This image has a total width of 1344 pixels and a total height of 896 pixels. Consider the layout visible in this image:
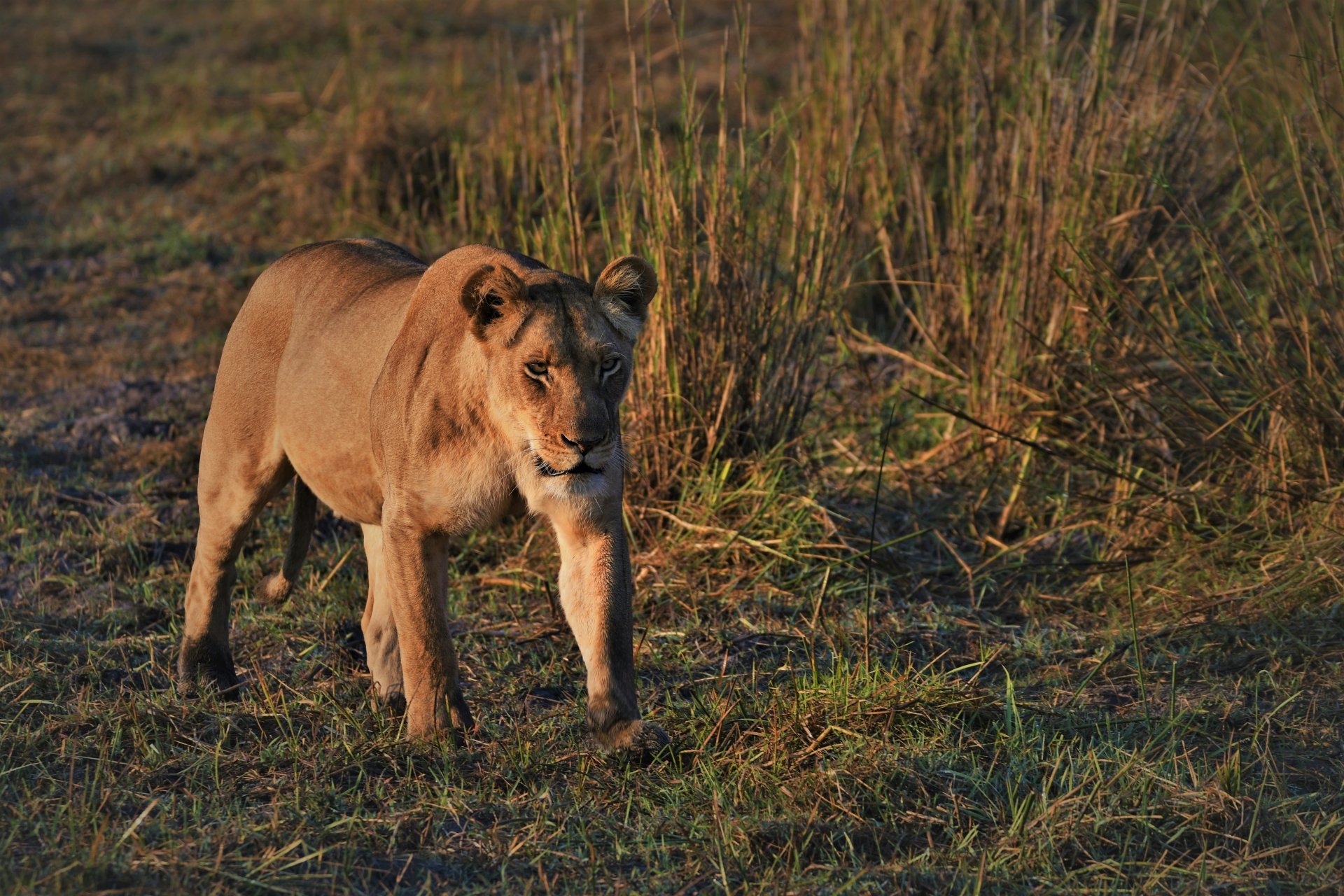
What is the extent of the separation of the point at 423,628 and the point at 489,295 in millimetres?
809

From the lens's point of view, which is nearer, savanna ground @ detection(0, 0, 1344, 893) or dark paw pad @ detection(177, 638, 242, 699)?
savanna ground @ detection(0, 0, 1344, 893)

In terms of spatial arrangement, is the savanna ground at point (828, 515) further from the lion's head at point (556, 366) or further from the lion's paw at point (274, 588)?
the lion's head at point (556, 366)

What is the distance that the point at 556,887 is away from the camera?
10.5 feet

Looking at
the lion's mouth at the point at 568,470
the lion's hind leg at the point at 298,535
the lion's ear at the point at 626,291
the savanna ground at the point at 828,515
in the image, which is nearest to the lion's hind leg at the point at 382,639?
the savanna ground at the point at 828,515

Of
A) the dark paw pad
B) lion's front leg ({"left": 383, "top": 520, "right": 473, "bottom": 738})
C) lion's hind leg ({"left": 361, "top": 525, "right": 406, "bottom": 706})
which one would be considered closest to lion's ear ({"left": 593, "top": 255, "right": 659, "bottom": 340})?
lion's front leg ({"left": 383, "top": 520, "right": 473, "bottom": 738})

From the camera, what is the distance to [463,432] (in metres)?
3.70

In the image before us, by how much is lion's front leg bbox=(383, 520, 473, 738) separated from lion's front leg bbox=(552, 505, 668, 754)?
0.32m

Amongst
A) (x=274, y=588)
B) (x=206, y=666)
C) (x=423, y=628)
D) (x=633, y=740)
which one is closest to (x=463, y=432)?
(x=423, y=628)

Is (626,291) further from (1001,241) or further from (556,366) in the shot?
(1001,241)

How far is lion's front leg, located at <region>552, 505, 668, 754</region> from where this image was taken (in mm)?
3678

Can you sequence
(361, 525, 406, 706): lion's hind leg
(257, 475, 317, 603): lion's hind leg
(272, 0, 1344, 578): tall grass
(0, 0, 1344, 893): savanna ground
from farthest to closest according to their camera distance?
(272, 0, 1344, 578): tall grass < (257, 475, 317, 603): lion's hind leg < (361, 525, 406, 706): lion's hind leg < (0, 0, 1344, 893): savanna ground

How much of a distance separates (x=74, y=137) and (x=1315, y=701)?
27.2 ft

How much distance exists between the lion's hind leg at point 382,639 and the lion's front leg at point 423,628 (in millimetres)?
483

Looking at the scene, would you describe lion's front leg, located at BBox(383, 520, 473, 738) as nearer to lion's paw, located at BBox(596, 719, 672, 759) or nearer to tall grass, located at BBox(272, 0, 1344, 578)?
lion's paw, located at BBox(596, 719, 672, 759)
